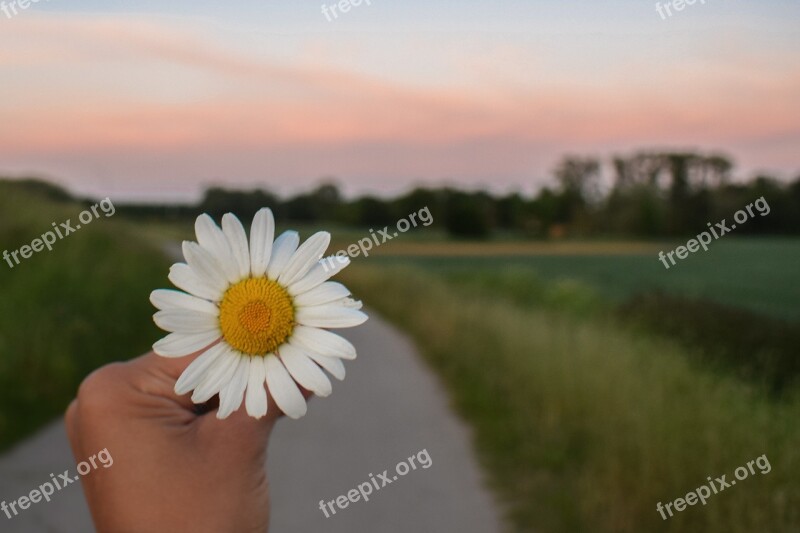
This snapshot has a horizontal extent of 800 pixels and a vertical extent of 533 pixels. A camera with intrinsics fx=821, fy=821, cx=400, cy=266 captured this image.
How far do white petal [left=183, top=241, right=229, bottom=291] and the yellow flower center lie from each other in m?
0.01

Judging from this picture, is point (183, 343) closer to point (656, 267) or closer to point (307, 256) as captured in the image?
point (307, 256)

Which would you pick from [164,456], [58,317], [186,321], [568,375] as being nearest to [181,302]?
[186,321]

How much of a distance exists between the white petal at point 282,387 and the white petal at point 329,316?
40 millimetres

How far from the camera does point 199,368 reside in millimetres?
653

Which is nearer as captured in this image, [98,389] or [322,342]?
[322,342]

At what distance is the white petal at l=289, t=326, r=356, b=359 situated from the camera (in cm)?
62

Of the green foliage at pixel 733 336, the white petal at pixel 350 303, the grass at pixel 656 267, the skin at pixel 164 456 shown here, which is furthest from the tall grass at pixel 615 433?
the grass at pixel 656 267

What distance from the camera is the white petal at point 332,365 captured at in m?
0.62

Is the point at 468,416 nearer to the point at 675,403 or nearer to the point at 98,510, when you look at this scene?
the point at 675,403

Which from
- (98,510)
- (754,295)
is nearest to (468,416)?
(98,510)

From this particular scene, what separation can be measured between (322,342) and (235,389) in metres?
0.08

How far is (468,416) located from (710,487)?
343cm

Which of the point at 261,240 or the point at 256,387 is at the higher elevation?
the point at 261,240

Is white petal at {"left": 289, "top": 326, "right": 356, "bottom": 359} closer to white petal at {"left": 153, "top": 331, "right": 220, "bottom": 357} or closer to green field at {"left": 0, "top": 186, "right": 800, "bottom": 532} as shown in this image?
white petal at {"left": 153, "top": 331, "right": 220, "bottom": 357}
